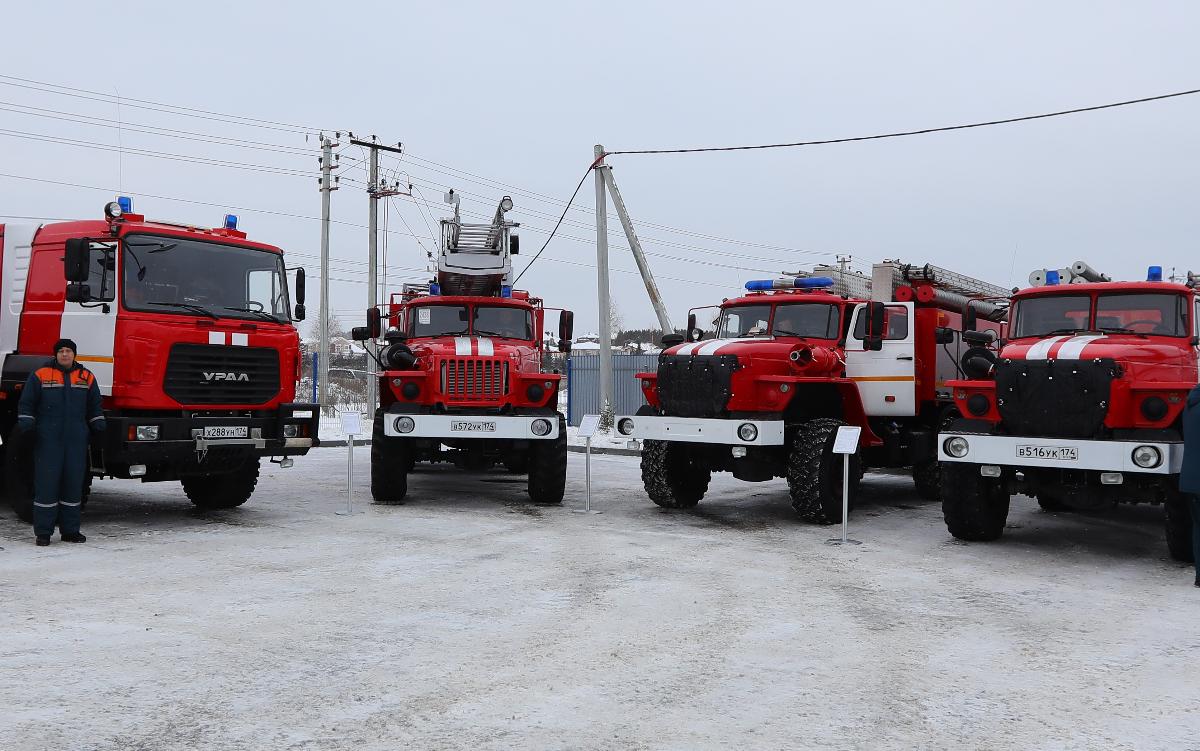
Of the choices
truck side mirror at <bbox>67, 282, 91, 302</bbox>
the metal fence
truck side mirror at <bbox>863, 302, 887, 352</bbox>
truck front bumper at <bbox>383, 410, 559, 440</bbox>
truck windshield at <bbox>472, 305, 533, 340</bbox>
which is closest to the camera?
truck side mirror at <bbox>67, 282, 91, 302</bbox>

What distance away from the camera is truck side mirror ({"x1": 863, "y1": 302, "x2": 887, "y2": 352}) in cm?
1084

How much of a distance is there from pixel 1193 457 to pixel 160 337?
351 inches

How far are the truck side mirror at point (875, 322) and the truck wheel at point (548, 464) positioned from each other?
3.58 m

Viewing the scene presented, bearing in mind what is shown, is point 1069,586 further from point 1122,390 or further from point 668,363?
point 668,363

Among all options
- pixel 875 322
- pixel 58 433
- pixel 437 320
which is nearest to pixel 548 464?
pixel 437 320

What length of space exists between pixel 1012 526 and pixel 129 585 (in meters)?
8.58

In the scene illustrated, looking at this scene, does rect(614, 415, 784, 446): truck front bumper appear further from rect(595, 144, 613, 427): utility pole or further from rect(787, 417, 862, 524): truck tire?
rect(595, 144, 613, 427): utility pole

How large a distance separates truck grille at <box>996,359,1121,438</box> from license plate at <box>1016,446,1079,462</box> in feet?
0.61

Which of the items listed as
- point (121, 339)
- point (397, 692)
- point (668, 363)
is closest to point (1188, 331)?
point (668, 363)

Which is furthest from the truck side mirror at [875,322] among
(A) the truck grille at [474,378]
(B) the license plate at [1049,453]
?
(A) the truck grille at [474,378]

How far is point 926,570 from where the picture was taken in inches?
320

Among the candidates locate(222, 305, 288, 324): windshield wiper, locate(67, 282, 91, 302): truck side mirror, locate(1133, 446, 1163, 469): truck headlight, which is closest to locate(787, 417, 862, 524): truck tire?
locate(1133, 446, 1163, 469): truck headlight

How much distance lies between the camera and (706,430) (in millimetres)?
10180

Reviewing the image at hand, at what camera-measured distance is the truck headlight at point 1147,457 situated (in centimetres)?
792
